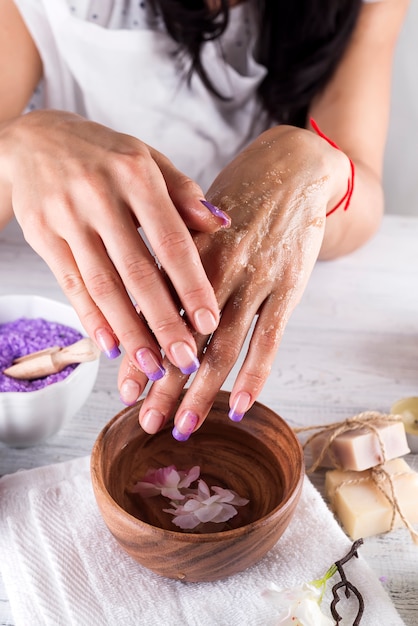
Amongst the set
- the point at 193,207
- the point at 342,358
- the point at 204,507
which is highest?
the point at 193,207

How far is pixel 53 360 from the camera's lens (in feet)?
2.58

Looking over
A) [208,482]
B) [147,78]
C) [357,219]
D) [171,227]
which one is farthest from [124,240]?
[147,78]

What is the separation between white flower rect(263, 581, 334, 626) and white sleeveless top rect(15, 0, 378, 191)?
3.18ft

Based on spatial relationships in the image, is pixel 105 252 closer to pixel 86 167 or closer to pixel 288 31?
pixel 86 167

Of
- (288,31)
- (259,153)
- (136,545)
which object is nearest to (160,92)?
(288,31)

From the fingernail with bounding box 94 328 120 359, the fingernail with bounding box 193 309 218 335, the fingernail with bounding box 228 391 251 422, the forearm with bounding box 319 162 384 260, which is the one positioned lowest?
the forearm with bounding box 319 162 384 260

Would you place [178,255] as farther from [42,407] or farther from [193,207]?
[42,407]

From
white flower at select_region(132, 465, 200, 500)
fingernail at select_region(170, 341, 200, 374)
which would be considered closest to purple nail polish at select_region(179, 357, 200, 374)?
fingernail at select_region(170, 341, 200, 374)

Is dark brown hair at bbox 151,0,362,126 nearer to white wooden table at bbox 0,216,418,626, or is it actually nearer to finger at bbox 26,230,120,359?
white wooden table at bbox 0,216,418,626

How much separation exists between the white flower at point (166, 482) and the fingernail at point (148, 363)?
11 centimetres

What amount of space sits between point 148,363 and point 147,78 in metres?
0.80

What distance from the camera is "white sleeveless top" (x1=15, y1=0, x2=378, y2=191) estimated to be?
1.21m

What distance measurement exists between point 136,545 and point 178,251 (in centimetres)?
27

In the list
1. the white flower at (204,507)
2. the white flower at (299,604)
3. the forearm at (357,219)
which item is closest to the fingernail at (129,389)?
the white flower at (204,507)
